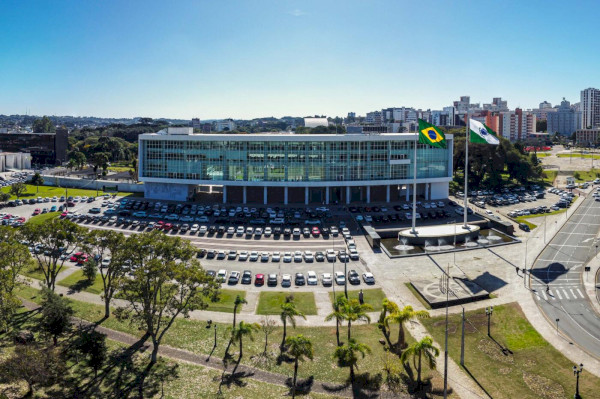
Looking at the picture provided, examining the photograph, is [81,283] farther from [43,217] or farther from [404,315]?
[404,315]

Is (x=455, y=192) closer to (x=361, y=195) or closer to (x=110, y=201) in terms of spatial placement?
(x=361, y=195)

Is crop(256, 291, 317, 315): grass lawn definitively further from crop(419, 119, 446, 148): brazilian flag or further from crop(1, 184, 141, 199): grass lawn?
crop(1, 184, 141, 199): grass lawn

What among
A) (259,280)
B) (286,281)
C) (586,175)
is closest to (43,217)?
(259,280)

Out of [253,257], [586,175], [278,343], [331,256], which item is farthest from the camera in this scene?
[586,175]

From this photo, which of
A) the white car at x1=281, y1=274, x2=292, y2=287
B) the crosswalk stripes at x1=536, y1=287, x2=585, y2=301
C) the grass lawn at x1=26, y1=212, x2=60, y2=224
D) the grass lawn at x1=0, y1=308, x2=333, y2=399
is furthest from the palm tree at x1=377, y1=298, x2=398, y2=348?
the grass lawn at x1=26, y1=212, x2=60, y2=224

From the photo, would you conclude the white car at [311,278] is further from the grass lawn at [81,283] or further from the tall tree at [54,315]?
the tall tree at [54,315]

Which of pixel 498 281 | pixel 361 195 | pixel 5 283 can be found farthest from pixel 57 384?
pixel 361 195
